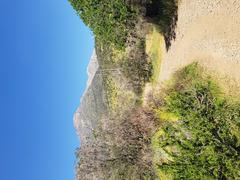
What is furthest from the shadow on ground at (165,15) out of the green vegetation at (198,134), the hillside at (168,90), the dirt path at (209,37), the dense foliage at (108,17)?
the green vegetation at (198,134)

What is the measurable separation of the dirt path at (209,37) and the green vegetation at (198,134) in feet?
2.14

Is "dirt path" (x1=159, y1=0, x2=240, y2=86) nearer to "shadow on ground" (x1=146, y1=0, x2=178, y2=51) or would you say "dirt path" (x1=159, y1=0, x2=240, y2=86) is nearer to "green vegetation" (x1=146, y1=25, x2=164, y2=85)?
"shadow on ground" (x1=146, y1=0, x2=178, y2=51)

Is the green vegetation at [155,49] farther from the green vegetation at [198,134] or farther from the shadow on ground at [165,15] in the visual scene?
the green vegetation at [198,134]

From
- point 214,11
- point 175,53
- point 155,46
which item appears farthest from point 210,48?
point 155,46

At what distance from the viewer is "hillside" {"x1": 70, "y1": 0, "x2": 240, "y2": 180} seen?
14234 millimetres

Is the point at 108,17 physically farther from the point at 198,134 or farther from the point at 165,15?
the point at 198,134

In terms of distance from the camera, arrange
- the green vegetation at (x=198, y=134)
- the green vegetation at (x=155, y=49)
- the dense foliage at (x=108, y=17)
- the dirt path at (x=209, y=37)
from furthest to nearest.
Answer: the green vegetation at (x=155, y=49), the dense foliage at (x=108, y=17), the dirt path at (x=209, y=37), the green vegetation at (x=198, y=134)

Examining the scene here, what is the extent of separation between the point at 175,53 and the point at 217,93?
420cm

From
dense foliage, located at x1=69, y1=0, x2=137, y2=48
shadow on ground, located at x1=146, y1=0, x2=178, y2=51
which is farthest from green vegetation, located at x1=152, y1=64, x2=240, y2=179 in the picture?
dense foliage, located at x1=69, y1=0, x2=137, y2=48

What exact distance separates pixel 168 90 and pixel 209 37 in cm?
259

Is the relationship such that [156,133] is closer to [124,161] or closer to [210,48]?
[124,161]

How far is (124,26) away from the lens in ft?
65.8

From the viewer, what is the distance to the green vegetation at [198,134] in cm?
1361

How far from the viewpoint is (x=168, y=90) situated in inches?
688
